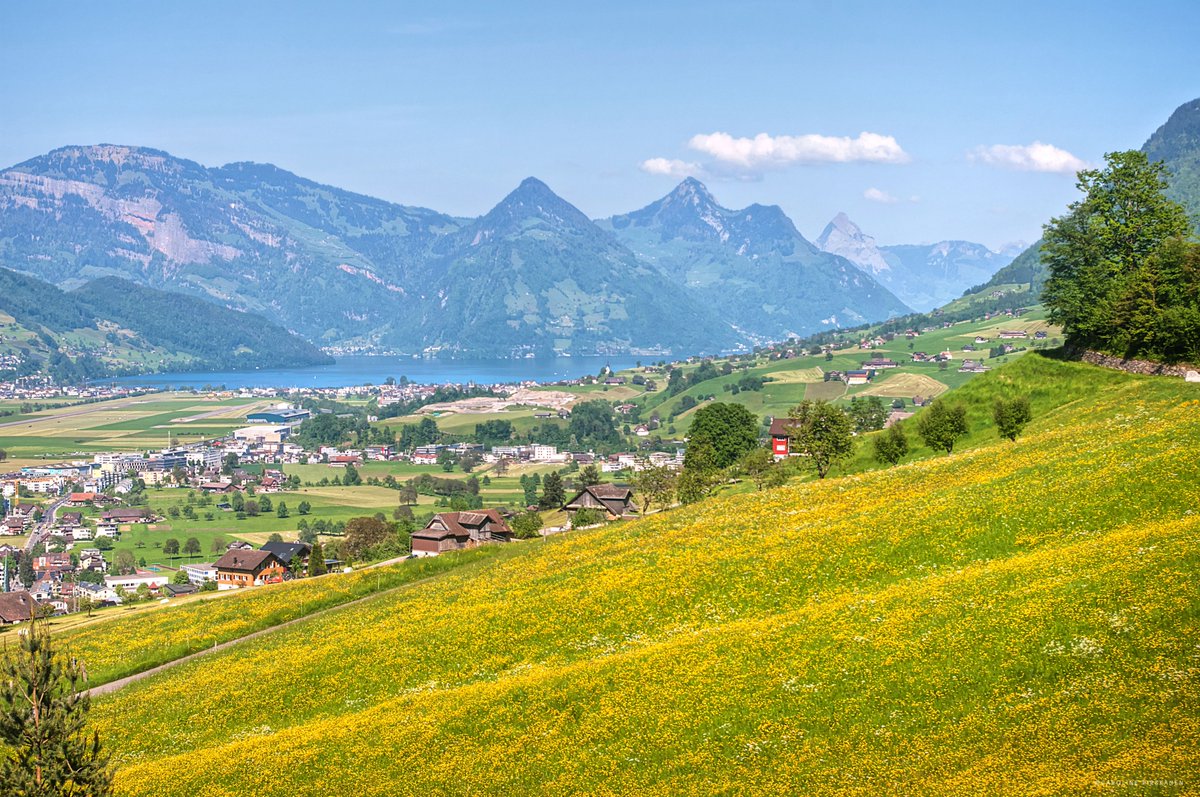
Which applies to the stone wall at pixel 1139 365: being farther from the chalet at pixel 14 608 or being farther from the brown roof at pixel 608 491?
the chalet at pixel 14 608

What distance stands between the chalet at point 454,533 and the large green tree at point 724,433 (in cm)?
2727

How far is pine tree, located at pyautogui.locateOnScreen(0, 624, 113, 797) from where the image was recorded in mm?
25594

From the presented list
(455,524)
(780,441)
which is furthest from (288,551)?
(780,441)

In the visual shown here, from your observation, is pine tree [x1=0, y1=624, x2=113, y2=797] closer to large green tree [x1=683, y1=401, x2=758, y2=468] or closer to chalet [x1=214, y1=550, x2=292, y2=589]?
chalet [x1=214, y1=550, x2=292, y2=589]

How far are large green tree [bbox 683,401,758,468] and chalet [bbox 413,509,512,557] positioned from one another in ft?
89.5

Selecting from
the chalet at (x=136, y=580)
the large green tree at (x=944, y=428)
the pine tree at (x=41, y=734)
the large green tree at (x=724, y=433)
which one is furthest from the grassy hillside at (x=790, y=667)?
the chalet at (x=136, y=580)

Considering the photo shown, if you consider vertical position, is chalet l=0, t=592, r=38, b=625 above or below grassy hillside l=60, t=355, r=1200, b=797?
below

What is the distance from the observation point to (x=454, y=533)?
335 feet

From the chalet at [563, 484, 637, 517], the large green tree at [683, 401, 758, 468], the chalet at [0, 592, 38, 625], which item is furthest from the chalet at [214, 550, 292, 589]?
the large green tree at [683, 401, 758, 468]

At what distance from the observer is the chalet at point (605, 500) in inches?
4604

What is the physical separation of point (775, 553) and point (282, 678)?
22937mm

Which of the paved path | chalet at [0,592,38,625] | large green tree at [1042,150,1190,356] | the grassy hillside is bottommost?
chalet at [0,592,38,625]

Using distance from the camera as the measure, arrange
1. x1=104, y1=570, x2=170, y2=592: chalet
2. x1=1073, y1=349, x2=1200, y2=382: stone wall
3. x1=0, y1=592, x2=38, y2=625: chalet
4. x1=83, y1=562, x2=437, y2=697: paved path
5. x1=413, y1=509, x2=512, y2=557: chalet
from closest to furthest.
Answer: x1=83, y1=562, x2=437, y2=697: paved path → x1=1073, y1=349, x2=1200, y2=382: stone wall → x1=0, y1=592, x2=38, y2=625: chalet → x1=413, y1=509, x2=512, y2=557: chalet → x1=104, y1=570, x2=170, y2=592: chalet

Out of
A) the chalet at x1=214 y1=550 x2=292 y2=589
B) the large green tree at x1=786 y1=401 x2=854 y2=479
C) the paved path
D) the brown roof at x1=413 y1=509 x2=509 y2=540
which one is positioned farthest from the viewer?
the chalet at x1=214 y1=550 x2=292 y2=589
